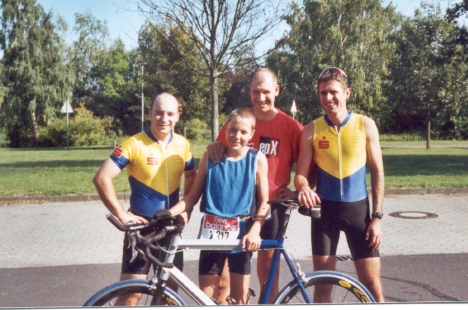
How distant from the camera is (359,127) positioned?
2.23 metres

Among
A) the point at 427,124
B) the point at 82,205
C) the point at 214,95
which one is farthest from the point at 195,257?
the point at 82,205

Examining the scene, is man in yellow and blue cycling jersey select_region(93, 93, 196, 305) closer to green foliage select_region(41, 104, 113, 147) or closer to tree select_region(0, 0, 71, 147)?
tree select_region(0, 0, 71, 147)

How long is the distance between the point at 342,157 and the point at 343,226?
0.29 m

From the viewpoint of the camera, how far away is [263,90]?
92.6 inches

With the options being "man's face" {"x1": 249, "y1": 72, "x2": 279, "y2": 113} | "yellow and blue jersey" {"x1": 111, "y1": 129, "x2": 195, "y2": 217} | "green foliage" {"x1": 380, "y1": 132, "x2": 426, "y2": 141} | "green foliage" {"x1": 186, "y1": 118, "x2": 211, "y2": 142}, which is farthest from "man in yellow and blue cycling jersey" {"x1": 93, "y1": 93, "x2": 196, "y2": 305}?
"green foliage" {"x1": 380, "y1": 132, "x2": 426, "y2": 141}

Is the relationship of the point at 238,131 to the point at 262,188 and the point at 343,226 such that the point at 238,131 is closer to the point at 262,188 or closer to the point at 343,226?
the point at 262,188

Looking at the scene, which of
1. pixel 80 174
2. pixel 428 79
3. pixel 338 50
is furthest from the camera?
pixel 80 174

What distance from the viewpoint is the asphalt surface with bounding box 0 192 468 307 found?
3.30m

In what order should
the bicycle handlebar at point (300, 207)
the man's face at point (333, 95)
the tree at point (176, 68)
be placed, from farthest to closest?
1. the tree at point (176, 68)
2. the man's face at point (333, 95)
3. the bicycle handlebar at point (300, 207)

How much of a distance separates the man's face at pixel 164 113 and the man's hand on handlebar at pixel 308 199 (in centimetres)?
59

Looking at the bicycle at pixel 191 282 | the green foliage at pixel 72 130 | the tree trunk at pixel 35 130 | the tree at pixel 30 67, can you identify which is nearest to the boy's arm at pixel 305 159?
the bicycle at pixel 191 282

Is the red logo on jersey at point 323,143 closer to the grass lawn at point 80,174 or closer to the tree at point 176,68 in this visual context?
the tree at point 176,68

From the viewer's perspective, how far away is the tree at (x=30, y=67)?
2455 millimetres

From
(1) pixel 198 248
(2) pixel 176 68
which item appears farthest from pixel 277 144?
(2) pixel 176 68
